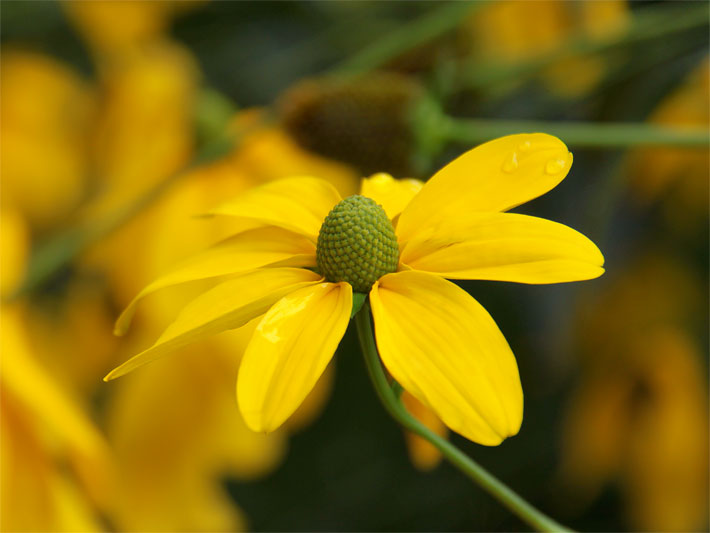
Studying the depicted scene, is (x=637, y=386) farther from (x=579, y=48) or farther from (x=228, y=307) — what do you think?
(x=228, y=307)

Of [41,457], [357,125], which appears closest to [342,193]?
[357,125]

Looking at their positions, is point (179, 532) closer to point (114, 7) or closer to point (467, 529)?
point (467, 529)

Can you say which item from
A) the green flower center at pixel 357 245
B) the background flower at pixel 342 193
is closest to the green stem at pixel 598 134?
the background flower at pixel 342 193

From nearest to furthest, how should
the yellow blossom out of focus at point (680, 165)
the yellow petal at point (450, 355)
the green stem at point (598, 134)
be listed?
the yellow petal at point (450, 355) → the green stem at point (598, 134) → the yellow blossom out of focus at point (680, 165)

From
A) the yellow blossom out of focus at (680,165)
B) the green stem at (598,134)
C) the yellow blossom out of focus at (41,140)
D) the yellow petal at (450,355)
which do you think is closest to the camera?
the yellow petal at (450,355)

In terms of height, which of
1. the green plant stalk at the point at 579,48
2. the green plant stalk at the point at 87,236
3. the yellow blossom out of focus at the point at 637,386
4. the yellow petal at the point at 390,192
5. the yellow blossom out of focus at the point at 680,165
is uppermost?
the yellow petal at the point at 390,192

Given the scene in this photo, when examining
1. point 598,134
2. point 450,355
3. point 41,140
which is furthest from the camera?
point 41,140

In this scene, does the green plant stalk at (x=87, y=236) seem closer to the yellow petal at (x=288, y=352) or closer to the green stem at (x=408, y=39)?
the green stem at (x=408, y=39)

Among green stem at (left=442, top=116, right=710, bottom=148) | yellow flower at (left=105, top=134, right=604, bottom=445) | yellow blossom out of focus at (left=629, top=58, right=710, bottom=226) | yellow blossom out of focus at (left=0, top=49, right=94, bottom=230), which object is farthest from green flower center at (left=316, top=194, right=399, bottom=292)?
yellow blossom out of focus at (left=0, top=49, right=94, bottom=230)
